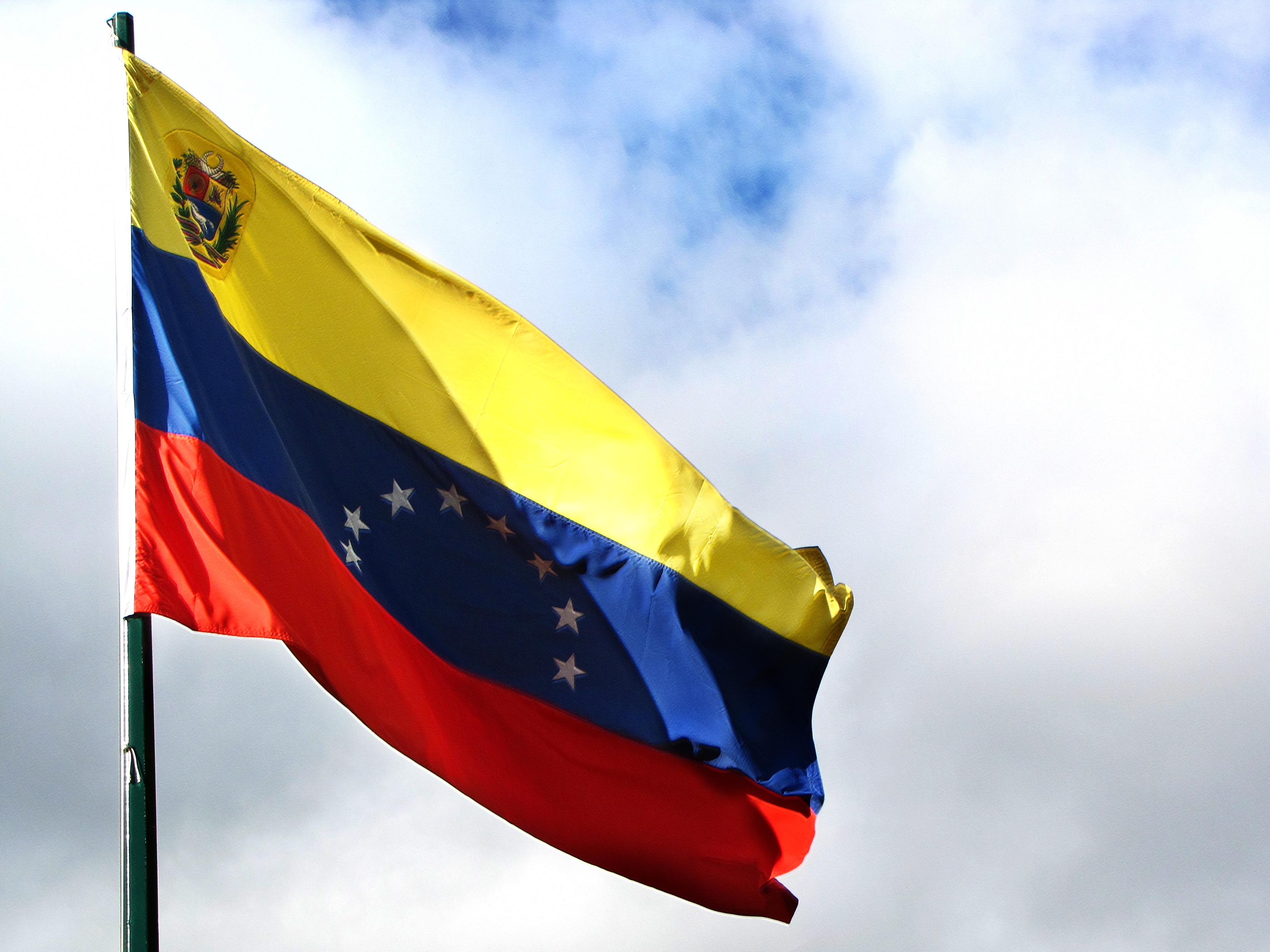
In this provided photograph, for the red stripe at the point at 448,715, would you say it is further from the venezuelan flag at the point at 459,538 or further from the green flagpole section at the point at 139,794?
the green flagpole section at the point at 139,794

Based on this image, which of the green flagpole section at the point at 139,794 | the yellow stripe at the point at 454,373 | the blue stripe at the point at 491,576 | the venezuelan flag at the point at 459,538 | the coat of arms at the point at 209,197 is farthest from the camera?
the yellow stripe at the point at 454,373

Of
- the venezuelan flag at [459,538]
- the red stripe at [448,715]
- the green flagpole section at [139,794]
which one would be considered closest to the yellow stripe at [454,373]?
the venezuelan flag at [459,538]

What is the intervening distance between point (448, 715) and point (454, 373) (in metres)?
3.24

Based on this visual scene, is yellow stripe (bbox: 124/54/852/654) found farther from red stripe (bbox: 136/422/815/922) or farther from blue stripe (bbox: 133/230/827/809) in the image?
red stripe (bbox: 136/422/815/922)

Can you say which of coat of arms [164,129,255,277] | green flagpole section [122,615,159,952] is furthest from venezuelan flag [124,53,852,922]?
green flagpole section [122,615,159,952]

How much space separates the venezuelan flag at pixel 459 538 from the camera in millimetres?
10852

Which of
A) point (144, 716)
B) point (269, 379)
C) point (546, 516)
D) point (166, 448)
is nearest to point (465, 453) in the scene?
point (546, 516)

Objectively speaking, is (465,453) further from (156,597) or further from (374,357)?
(156,597)

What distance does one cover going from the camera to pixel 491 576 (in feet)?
41.9

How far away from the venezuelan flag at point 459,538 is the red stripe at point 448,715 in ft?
0.08

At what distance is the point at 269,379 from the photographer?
38.4 feet

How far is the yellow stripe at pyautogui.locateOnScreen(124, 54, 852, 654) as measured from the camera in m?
11.7

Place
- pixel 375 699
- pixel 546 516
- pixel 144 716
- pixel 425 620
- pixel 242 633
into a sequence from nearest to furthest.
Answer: pixel 144 716 < pixel 242 633 < pixel 375 699 < pixel 425 620 < pixel 546 516

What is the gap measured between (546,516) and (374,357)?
7.45ft
